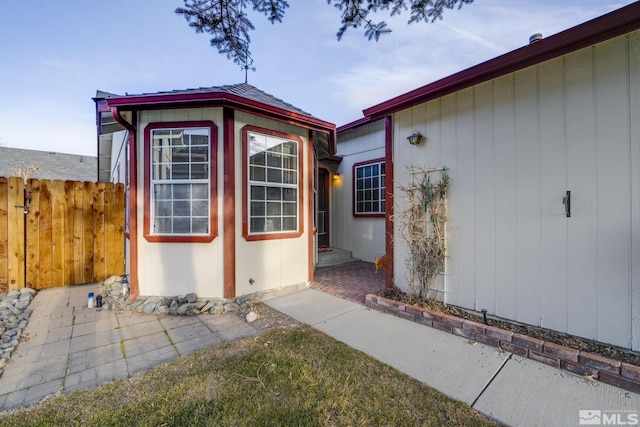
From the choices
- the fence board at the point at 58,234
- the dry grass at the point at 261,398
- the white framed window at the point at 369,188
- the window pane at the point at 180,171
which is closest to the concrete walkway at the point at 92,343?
the dry grass at the point at 261,398

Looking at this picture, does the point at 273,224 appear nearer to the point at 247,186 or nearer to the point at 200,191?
the point at 247,186

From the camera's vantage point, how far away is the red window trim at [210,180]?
4.15 meters

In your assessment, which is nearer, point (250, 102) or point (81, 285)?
point (250, 102)

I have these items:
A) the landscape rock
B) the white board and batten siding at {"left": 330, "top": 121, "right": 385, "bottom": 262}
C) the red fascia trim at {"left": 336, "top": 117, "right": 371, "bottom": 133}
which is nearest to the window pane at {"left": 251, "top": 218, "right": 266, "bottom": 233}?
the landscape rock

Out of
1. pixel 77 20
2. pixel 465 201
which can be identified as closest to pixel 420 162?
pixel 465 201

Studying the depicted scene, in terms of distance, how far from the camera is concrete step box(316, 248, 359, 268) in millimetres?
7117

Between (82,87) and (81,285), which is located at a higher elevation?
(82,87)

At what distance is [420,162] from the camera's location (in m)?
3.93

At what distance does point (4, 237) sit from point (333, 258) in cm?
648

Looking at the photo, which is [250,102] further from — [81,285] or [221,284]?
[81,285]

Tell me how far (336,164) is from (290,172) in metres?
3.90

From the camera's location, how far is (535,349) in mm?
2545

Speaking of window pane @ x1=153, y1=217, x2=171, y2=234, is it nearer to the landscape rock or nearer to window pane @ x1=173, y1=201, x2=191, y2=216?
window pane @ x1=173, y1=201, x2=191, y2=216

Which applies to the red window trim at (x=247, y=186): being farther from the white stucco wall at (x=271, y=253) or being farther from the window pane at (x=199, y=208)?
the window pane at (x=199, y=208)
